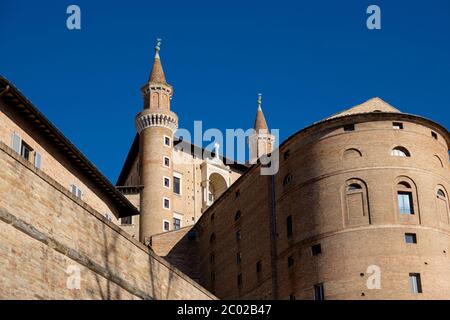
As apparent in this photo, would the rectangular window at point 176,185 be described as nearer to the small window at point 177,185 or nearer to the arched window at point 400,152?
the small window at point 177,185

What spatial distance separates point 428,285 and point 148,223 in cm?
3120

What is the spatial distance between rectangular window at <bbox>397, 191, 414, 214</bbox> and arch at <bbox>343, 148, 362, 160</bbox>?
2951 millimetres

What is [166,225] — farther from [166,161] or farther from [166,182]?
[166,161]

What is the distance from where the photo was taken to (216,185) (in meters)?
80.4

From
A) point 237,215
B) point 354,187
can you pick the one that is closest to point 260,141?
point 237,215

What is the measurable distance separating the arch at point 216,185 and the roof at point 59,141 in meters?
38.3

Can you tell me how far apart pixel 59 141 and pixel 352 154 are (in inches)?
699

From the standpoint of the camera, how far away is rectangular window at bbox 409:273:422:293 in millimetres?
40844

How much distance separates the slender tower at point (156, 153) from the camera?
68188 millimetres

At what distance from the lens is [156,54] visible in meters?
79.5

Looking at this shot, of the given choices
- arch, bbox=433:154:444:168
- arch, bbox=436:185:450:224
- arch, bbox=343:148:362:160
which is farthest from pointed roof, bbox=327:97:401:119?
arch, bbox=436:185:450:224

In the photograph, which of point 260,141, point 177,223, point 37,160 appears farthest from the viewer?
point 260,141

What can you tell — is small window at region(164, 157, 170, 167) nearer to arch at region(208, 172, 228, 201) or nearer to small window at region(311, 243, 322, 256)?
arch at region(208, 172, 228, 201)

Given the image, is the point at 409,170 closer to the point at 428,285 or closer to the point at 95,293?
the point at 428,285
